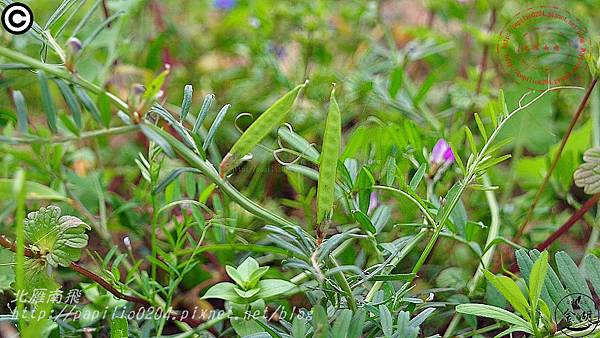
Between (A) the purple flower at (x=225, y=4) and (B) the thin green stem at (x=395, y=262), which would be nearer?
(B) the thin green stem at (x=395, y=262)

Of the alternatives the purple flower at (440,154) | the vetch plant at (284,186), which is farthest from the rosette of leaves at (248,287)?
the purple flower at (440,154)

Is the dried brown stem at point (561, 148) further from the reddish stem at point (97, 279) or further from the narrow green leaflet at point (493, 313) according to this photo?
the reddish stem at point (97, 279)

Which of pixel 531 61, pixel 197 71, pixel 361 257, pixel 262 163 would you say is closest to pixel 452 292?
pixel 361 257

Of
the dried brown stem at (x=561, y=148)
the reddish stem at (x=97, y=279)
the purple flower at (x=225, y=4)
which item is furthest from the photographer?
the purple flower at (x=225, y=4)

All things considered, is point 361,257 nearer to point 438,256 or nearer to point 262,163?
point 438,256

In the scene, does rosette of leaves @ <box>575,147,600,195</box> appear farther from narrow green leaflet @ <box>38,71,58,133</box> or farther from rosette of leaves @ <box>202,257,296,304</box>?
narrow green leaflet @ <box>38,71,58,133</box>

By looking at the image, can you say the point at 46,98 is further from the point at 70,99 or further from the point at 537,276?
the point at 537,276

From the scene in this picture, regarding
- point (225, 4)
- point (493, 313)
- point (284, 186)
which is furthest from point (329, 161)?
point (225, 4)

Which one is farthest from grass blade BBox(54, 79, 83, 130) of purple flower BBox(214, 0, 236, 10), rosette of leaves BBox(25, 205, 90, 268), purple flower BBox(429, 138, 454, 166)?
purple flower BBox(214, 0, 236, 10)
